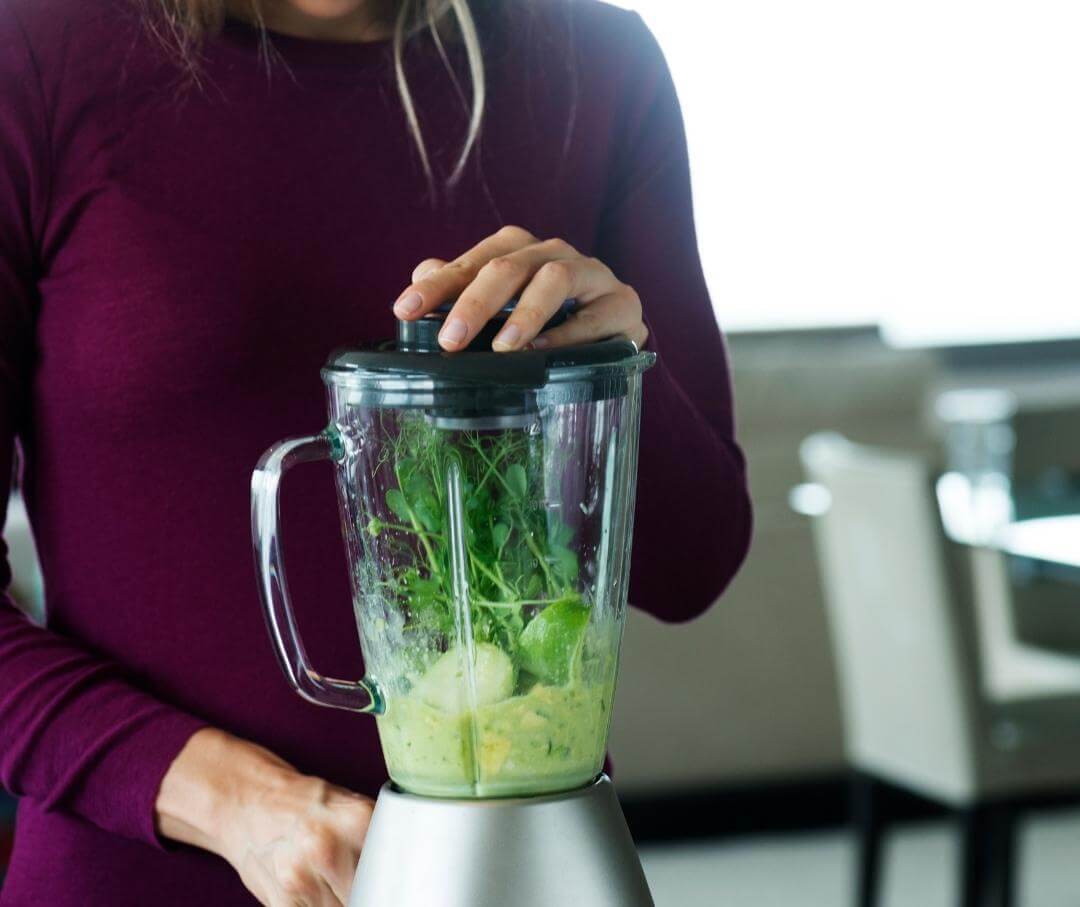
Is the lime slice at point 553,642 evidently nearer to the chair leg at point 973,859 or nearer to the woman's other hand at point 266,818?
the woman's other hand at point 266,818

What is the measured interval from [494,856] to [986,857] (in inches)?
86.5

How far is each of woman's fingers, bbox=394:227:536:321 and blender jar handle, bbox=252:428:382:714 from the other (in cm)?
7

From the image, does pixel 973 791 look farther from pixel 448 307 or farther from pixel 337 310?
pixel 448 307

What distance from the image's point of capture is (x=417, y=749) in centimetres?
73

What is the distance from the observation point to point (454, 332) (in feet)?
2.23

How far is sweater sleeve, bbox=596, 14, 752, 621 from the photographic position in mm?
970

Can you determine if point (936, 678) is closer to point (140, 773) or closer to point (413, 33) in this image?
point (413, 33)

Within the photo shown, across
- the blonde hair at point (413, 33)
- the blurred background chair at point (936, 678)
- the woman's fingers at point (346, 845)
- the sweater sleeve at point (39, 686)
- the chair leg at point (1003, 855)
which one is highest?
the blonde hair at point (413, 33)

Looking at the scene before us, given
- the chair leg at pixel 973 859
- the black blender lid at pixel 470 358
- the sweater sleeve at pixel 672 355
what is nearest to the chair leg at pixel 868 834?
the chair leg at pixel 973 859

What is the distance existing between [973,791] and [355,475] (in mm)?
2109

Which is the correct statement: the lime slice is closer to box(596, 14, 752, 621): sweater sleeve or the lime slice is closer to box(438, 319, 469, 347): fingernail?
box(438, 319, 469, 347): fingernail

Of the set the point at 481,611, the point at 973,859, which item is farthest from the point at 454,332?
the point at 973,859

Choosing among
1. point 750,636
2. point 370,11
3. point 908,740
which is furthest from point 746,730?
point 370,11

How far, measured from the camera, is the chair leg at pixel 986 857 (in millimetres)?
2684
